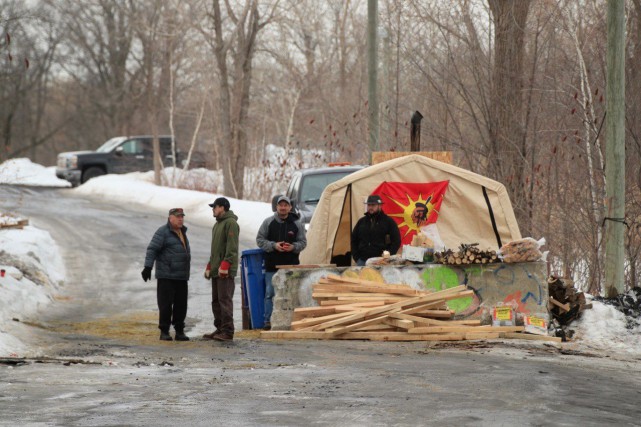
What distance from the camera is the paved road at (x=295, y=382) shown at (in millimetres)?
8398

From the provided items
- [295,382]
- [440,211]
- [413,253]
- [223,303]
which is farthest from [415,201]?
[295,382]

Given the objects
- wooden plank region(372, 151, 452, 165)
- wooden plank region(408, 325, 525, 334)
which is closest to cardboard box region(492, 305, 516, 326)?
wooden plank region(408, 325, 525, 334)

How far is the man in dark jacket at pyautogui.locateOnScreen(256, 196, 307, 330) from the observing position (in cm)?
1502

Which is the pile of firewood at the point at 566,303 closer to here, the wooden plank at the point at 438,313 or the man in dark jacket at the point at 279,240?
the wooden plank at the point at 438,313

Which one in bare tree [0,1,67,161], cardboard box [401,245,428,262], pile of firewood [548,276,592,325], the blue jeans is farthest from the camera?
bare tree [0,1,67,161]

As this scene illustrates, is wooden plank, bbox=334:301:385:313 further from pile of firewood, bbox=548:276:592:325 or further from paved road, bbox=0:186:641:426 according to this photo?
pile of firewood, bbox=548:276:592:325

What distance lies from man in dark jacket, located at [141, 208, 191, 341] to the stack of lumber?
1137mm

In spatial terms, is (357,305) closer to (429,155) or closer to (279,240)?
(279,240)

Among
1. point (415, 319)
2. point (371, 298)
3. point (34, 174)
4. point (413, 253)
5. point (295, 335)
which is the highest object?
point (34, 174)

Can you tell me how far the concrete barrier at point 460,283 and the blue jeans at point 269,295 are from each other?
10.2 inches

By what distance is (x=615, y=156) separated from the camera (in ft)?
49.6

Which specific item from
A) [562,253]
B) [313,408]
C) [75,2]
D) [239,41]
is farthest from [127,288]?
[75,2]

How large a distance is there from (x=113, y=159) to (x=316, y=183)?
1059 inches

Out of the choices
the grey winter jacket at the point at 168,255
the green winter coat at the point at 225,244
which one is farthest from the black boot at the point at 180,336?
the green winter coat at the point at 225,244
